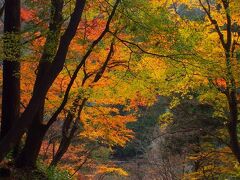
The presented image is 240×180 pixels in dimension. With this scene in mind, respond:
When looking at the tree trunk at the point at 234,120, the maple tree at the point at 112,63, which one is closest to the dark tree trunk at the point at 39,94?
the maple tree at the point at 112,63

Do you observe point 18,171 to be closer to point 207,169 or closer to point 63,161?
point 207,169

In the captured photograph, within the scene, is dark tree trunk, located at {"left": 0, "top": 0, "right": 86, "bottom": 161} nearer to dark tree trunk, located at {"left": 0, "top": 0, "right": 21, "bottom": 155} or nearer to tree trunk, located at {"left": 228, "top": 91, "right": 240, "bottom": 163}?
dark tree trunk, located at {"left": 0, "top": 0, "right": 21, "bottom": 155}

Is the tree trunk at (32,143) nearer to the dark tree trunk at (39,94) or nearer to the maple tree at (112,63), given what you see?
the maple tree at (112,63)

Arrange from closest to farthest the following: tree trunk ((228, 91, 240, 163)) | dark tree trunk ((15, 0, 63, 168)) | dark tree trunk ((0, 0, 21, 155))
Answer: dark tree trunk ((15, 0, 63, 168))
dark tree trunk ((0, 0, 21, 155))
tree trunk ((228, 91, 240, 163))

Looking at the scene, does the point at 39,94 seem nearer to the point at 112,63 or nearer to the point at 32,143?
the point at 32,143

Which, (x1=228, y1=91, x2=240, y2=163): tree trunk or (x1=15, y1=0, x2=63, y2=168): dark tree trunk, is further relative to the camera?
(x1=228, y1=91, x2=240, y2=163): tree trunk

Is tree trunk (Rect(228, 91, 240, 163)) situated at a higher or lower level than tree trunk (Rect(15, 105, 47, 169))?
higher

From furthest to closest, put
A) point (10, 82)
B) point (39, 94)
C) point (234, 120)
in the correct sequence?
point (234, 120)
point (10, 82)
point (39, 94)

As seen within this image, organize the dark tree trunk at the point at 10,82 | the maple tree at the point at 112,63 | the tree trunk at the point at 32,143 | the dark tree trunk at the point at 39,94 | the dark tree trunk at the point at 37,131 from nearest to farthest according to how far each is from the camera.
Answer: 1. the dark tree trunk at the point at 39,94
2. the maple tree at the point at 112,63
3. the dark tree trunk at the point at 37,131
4. the dark tree trunk at the point at 10,82
5. the tree trunk at the point at 32,143

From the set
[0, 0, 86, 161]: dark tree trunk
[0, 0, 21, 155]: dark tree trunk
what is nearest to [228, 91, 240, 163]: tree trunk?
[0, 0, 86, 161]: dark tree trunk

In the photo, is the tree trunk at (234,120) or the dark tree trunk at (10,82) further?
the tree trunk at (234,120)

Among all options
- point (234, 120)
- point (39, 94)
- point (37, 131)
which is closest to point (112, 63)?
point (37, 131)

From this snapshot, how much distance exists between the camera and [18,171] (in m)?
9.77

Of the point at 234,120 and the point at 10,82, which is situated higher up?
the point at 10,82
